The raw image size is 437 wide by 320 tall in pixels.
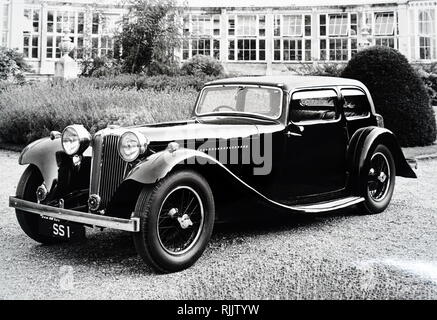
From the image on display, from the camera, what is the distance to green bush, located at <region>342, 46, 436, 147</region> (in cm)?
995

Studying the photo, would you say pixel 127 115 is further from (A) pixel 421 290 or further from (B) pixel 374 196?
(A) pixel 421 290

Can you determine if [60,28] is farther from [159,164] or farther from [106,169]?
[159,164]

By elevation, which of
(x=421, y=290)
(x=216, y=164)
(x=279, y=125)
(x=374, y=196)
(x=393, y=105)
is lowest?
(x=421, y=290)

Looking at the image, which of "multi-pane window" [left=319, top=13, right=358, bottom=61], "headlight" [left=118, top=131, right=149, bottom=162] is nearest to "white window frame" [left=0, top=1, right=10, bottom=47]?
"multi-pane window" [left=319, top=13, right=358, bottom=61]

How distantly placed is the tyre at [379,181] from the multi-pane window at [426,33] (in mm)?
22663

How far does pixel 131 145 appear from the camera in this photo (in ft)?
12.0

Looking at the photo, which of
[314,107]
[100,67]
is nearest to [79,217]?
[314,107]

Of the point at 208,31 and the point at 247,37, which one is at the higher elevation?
the point at 208,31

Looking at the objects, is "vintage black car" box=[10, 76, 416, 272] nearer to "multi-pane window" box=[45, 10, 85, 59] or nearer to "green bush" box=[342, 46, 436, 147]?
"green bush" box=[342, 46, 436, 147]

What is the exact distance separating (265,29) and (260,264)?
25.7m

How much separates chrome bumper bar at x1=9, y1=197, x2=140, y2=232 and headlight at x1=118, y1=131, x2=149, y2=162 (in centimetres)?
47

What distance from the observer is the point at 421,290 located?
124 inches
